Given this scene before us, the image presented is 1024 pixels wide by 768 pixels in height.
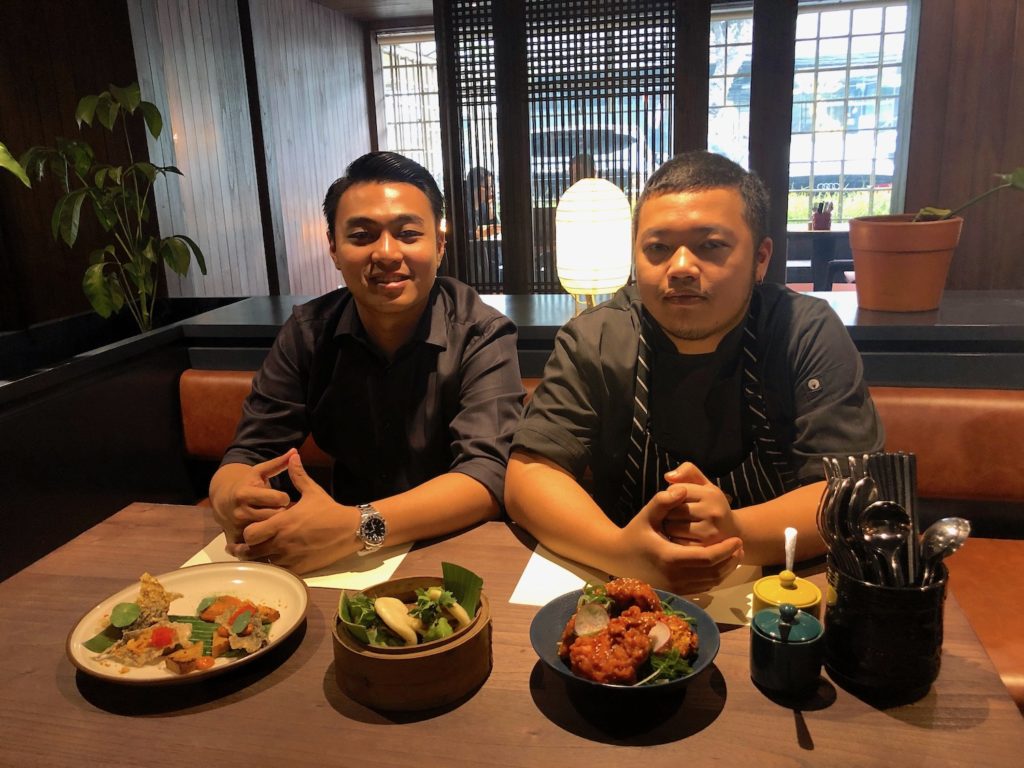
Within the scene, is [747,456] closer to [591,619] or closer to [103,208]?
[591,619]

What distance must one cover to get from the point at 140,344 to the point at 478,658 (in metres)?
1.85

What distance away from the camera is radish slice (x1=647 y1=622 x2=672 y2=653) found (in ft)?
2.89

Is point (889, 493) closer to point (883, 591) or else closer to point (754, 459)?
point (883, 591)

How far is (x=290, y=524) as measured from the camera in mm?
1207

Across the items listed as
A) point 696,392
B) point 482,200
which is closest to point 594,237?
point 696,392

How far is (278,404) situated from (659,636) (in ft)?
3.67

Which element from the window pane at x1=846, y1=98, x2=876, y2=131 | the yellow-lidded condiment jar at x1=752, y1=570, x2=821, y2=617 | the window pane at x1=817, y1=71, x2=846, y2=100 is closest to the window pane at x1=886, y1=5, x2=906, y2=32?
the window pane at x1=817, y1=71, x2=846, y2=100

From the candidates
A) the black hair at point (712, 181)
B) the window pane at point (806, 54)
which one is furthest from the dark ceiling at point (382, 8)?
the black hair at point (712, 181)

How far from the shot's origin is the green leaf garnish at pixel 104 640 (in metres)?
0.99

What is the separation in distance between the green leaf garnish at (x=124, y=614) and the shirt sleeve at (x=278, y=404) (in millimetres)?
611

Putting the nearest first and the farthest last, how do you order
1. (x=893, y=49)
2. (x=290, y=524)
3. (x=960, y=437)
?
(x=290, y=524) < (x=960, y=437) < (x=893, y=49)

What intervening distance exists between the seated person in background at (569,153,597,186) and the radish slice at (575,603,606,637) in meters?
3.52

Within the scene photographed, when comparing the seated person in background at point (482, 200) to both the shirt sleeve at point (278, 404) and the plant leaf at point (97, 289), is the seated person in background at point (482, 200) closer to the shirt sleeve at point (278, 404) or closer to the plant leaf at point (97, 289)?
the plant leaf at point (97, 289)

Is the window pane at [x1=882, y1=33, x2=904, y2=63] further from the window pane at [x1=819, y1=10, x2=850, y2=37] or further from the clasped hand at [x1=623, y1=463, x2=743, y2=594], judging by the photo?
the clasped hand at [x1=623, y1=463, x2=743, y2=594]
